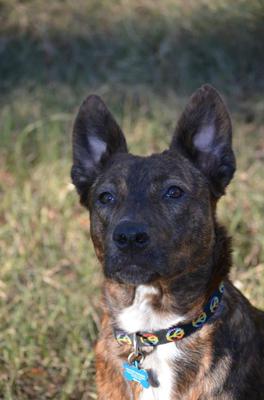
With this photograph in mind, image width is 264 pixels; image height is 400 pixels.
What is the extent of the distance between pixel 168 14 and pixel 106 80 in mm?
1280

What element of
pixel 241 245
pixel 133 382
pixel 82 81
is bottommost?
pixel 82 81

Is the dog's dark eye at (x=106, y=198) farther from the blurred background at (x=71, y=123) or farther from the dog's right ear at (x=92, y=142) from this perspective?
the blurred background at (x=71, y=123)

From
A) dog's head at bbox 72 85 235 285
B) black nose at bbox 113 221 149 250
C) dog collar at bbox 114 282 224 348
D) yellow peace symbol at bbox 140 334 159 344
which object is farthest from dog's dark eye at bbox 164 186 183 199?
yellow peace symbol at bbox 140 334 159 344

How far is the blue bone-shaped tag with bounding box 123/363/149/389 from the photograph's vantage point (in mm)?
4469

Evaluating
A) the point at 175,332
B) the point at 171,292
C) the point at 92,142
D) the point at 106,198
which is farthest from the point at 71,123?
the point at 175,332

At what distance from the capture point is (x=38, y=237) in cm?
727

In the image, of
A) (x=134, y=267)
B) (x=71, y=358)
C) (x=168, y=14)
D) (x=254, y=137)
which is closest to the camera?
(x=134, y=267)

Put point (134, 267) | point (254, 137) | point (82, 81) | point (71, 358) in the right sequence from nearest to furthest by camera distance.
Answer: point (134, 267)
point (71, 358)
point (254, 137)
point (82, 81)

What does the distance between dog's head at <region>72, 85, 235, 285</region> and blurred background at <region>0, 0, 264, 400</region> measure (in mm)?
1514

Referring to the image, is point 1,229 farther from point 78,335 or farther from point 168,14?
point 168,14

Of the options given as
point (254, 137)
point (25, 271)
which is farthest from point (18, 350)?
point (254, 137)

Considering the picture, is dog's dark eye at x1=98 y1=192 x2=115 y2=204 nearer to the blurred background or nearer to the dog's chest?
the dog's chest

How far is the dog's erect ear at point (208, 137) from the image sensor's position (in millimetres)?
4828

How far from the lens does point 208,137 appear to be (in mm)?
4930
